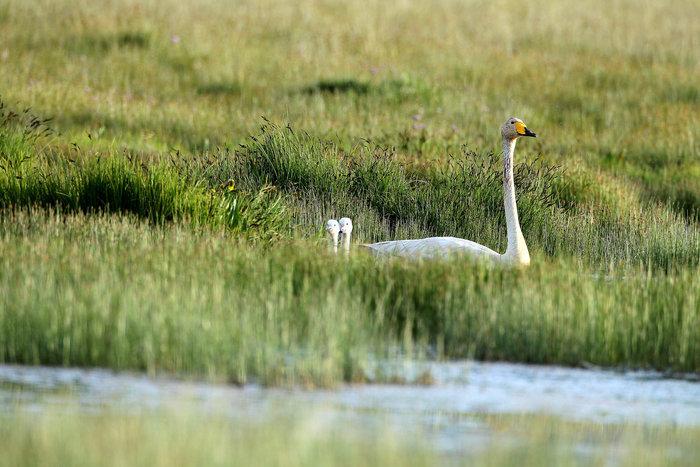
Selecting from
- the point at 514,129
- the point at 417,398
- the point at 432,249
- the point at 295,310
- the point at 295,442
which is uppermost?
the point at 514,129

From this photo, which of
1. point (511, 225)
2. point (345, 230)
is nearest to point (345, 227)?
point (345, 230)

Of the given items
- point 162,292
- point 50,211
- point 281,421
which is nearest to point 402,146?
point 50,211

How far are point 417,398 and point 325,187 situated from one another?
6.41 metres

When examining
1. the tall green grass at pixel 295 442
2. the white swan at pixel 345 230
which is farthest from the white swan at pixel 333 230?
the tall green grass at pixel 295 442

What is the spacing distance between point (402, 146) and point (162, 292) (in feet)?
25.7

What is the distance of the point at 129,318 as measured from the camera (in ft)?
26.6

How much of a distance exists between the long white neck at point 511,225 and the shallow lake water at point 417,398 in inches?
101

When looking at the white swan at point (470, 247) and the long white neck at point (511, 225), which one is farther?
the long white neck at point (511, 225)

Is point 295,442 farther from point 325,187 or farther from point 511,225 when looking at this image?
point 325,187

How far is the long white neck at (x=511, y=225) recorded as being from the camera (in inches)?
429

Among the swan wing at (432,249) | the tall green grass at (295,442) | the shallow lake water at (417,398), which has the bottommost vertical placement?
the tall green grass at (295,442)

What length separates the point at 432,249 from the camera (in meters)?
10.9

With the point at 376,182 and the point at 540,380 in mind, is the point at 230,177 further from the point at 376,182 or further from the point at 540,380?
the point at 540,380

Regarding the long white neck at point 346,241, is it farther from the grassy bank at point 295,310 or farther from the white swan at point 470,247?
the grassy bank at point 295,310
